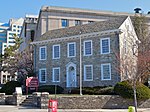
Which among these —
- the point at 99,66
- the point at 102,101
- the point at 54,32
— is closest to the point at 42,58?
the point at 54,32

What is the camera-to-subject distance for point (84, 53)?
33.1 meters

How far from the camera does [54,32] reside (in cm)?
3872

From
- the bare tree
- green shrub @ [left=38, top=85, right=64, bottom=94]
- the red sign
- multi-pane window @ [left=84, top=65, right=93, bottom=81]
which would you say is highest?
the bare tree

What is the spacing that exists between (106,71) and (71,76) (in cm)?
488

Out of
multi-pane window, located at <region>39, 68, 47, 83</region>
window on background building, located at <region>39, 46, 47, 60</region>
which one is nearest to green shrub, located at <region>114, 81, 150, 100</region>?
multi-pane window, located at <region>39, 68, 47, 83</region>

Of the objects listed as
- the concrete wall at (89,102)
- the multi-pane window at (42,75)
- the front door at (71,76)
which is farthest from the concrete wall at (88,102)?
the multi-pane window at (42,75)

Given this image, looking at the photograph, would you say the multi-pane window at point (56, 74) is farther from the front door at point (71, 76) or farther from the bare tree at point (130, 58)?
the bare tree at point (130, 58)

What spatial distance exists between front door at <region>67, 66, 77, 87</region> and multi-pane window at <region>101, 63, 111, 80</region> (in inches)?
151

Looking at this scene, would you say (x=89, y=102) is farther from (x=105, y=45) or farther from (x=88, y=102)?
(x=105, y=45)

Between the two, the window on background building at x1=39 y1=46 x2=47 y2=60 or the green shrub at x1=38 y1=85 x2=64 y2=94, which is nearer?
the green shrub at x1=38 y1=85 x2=64 y2=94

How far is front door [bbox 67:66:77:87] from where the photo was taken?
33656mm

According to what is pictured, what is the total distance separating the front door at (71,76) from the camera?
3366 centimetres

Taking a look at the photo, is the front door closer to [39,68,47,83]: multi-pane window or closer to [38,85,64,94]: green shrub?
[38,85,64,94]: green shrub

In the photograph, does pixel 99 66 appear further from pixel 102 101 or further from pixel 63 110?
pixel 63 110
